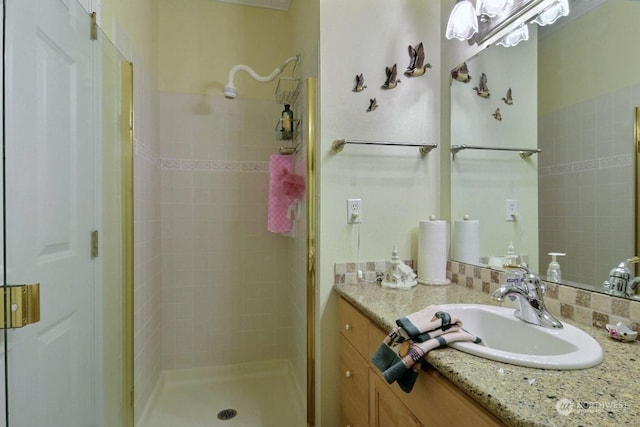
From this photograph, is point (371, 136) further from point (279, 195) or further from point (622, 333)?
point (622, 333)

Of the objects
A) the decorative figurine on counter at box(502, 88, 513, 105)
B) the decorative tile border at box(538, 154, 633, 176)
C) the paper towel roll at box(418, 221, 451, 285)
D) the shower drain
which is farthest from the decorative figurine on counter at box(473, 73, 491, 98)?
the shower drain

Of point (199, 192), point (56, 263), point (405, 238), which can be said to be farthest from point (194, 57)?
Result: point (405, 238)

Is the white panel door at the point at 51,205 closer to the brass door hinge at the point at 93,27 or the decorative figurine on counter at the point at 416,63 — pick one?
the brass door hinge at the point at 93,27

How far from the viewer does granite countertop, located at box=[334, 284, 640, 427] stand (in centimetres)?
53

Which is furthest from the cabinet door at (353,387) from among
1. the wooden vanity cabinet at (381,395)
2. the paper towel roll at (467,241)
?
the paper towel roll at (467,241)

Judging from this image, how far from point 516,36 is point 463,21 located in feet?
0.83

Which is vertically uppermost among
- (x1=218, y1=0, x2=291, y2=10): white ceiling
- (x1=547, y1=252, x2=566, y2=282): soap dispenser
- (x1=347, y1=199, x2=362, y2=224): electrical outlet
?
(x1=218, y1=0, x2=291, y2=10): white ceiling

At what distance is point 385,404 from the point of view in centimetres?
105

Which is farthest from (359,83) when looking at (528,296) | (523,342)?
(523,342)

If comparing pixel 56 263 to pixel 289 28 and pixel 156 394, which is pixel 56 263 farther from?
pixel 289 28

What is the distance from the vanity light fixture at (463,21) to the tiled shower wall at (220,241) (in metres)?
1.39

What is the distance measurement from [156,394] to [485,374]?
215cm

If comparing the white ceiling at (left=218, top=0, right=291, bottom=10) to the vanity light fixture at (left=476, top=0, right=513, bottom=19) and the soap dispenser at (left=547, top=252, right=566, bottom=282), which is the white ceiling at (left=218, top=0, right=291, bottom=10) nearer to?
the vanity light fixture at (left=476, top=0, right=513, bottom=19)

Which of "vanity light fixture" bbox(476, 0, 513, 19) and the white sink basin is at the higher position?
"vanity light fixture" bbox(476, 0, 513, 19)
